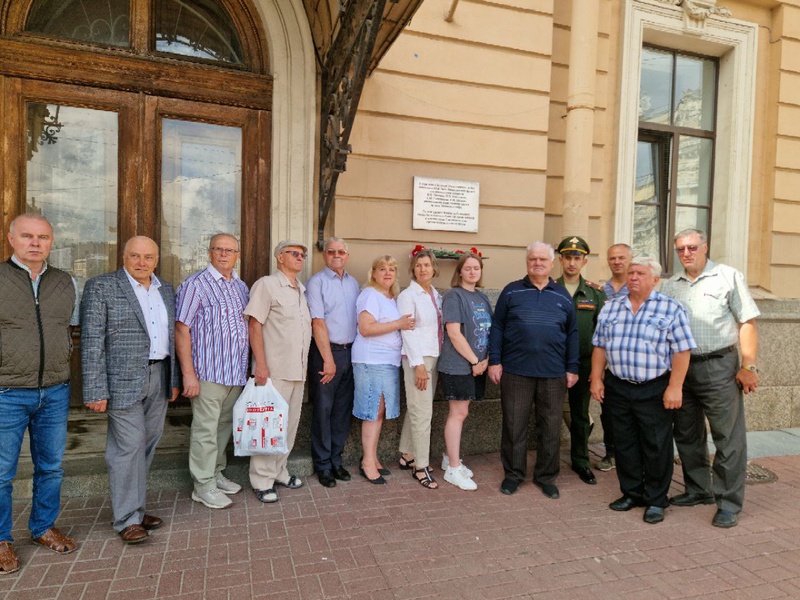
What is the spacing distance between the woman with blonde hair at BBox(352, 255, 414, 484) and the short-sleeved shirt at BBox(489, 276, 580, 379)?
31.6 inches

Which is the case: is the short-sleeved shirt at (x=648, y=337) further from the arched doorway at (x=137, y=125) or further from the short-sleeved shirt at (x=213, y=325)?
the arched doorway at (x=137, y=125)

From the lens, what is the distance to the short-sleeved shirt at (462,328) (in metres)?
4.33

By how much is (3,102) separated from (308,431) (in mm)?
3555

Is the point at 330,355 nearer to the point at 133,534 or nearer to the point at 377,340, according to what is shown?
the point at 377,340

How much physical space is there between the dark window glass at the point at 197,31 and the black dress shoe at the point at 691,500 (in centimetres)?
517

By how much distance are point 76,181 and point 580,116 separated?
4720 mm

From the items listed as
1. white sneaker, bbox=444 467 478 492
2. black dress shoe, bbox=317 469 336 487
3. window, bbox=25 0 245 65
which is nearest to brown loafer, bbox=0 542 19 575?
black dress shoe, bbox=317 469 336 487

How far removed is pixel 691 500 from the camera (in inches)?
163

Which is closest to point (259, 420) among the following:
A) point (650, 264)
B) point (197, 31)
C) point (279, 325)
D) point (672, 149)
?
point (279, 325)

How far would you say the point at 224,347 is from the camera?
3822mm

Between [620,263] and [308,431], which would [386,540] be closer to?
[308,431]

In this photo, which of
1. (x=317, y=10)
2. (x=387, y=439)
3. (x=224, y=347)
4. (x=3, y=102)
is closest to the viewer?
(x=224, y=347)

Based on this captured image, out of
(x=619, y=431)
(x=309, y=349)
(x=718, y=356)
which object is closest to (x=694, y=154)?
(x=718, y=356)

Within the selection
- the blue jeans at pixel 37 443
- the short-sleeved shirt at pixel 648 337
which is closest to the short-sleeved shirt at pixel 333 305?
the blue jeans at pixel 37 443
